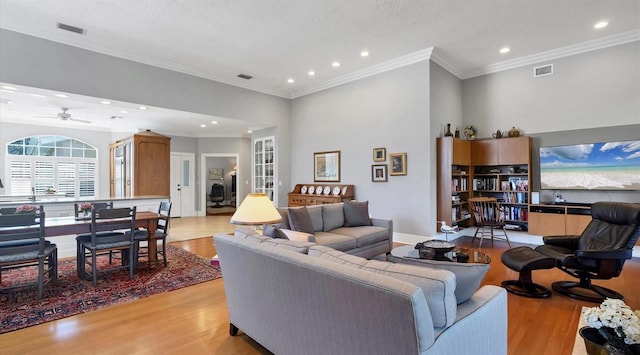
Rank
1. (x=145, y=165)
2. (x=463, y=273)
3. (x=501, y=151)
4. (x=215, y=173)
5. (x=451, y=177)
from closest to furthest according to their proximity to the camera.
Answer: (x=463, y=273) < (x=451, y=177) < (x=501, y=151) < (x=145, y=165) < (x=215, y=173)

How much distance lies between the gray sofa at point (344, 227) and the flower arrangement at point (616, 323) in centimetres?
245

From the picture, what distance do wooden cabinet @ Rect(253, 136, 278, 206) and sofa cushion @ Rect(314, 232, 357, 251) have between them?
148 inches

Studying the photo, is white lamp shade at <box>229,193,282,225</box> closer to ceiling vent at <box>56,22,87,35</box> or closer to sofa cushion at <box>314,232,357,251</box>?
sofa cushion at <box>314,232,357,251</box>

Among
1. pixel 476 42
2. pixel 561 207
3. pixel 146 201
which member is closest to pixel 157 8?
pixel 146 201

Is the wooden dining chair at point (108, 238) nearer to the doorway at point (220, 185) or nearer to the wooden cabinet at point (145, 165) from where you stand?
the wooden cabinet at point (145, 165)

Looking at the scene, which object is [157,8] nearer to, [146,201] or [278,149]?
[146,201]

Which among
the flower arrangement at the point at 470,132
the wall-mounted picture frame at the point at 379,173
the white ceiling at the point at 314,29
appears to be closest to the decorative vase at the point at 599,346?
the white ceiling at the point at 314,29

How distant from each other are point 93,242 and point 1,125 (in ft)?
24.5

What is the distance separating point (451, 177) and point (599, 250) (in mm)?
2644

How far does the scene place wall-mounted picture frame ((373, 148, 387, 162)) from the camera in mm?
5957

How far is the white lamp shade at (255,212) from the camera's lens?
2.98 m

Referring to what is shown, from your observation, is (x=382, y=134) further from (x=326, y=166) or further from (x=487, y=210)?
(x=487, y=210)

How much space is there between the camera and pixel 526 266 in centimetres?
Answer: 315

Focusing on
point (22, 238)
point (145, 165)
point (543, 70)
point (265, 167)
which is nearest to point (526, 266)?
point (543, 70)
